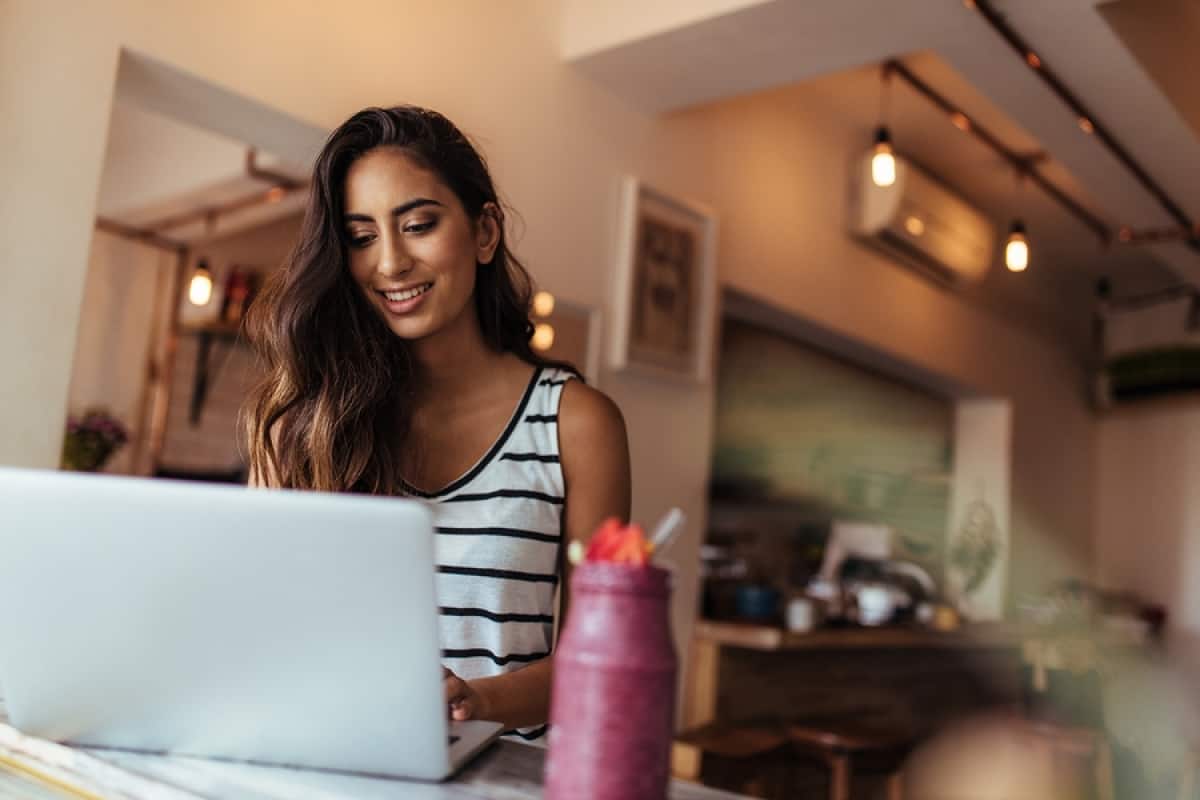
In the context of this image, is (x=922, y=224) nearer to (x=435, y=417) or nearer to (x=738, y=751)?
(x=738, y=751)

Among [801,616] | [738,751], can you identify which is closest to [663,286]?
[801,616]

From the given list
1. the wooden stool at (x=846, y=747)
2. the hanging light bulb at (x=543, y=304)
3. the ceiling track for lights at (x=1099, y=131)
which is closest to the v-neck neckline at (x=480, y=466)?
the hanging light bulb at (x=543, y=304)

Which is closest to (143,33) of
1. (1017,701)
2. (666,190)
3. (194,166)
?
(666,190)

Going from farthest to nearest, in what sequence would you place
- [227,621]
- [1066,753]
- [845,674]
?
[845,674], [1066,753], [227,621]

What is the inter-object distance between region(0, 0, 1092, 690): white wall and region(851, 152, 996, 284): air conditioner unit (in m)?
0.11

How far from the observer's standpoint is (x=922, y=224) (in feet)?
15.5

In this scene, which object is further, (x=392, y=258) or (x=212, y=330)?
(x=212, y=330)

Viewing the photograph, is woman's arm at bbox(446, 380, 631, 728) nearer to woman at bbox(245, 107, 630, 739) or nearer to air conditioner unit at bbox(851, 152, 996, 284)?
woman at bbox(245, 107, 630, 739)

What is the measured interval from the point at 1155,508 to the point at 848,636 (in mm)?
4061

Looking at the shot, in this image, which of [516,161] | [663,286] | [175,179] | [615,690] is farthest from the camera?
[175,179]

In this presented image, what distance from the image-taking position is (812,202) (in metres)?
4.32

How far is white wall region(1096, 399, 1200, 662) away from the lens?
6867 mm

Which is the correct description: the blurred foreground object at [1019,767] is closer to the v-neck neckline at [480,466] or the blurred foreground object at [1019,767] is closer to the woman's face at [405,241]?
the v-neck neckline at [480,466]

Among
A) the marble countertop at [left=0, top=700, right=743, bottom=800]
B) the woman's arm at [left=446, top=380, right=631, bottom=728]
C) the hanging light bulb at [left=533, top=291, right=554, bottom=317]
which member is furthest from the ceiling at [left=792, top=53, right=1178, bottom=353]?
the marble countertop at [left=0, top=700, right=743, bottom=800]
